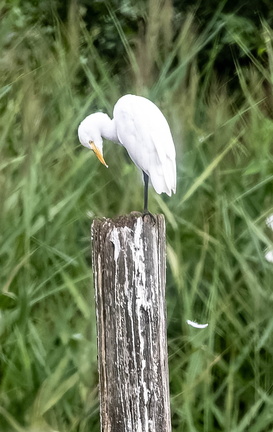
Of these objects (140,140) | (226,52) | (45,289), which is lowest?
(45,289)

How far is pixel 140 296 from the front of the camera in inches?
50.8

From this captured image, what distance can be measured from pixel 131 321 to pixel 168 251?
480mm

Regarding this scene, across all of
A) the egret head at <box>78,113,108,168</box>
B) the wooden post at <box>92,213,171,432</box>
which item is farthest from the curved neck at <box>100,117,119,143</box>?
the wooden post at <box>92,213,171,432</box>

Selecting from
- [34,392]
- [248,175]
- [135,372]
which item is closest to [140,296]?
[135,372]

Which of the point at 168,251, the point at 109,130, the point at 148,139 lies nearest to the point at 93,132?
the point at 109,130

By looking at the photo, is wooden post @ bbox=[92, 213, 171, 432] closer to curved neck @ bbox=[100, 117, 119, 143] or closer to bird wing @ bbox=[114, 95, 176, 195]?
bird wing @ bbox=[114, 95, 176, 195]

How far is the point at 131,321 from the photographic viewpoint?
129 cm

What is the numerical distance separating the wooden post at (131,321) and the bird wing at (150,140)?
330 millimetres

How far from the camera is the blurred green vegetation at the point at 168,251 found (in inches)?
66.5

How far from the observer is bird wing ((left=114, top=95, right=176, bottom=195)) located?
164 cm

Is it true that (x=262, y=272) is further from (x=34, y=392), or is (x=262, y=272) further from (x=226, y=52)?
(x=226, y=52)

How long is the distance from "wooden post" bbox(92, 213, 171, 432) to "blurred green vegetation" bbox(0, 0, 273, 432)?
0.84 ft

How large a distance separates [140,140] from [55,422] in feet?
1.82

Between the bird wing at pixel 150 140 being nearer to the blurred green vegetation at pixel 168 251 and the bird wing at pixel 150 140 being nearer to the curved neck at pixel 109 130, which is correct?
the curved neck at pixel 109 130
